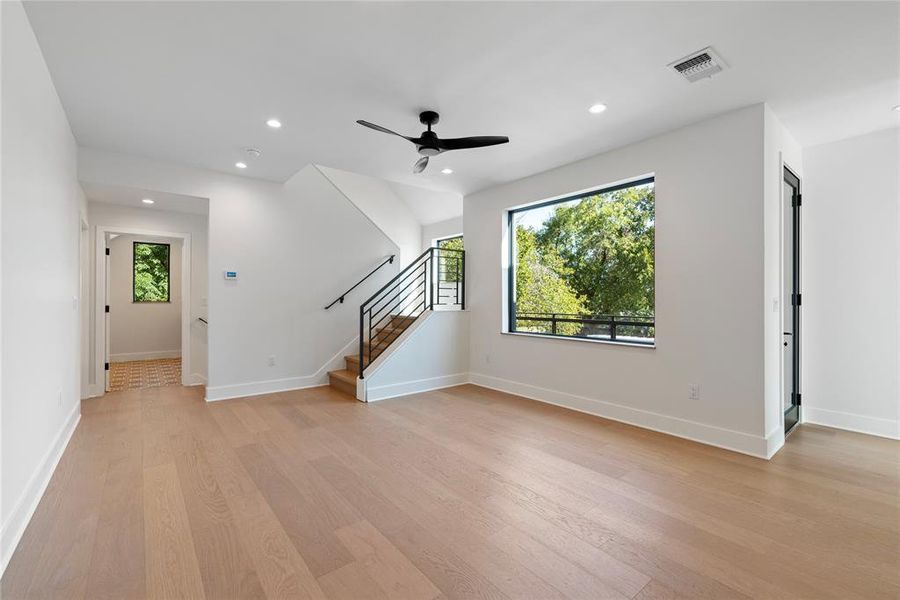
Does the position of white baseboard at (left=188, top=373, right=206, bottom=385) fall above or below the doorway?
below

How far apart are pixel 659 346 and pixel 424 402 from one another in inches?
100.0

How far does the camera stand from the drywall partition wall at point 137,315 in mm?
7590

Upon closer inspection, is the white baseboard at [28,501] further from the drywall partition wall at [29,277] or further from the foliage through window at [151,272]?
the foliage through window at [151,272]

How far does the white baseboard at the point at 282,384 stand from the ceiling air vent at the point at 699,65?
4.98 meters

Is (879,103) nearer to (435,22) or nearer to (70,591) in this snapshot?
(435,22)

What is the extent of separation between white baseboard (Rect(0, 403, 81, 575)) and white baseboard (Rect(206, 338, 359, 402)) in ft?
A: 5.08

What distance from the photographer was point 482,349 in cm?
549

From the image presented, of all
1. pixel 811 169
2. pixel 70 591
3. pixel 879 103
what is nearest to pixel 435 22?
pixel 70 591

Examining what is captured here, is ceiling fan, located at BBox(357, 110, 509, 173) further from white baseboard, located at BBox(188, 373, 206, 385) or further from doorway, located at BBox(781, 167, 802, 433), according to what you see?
white baseboard, located at BBox(188, 373, 206, 385)

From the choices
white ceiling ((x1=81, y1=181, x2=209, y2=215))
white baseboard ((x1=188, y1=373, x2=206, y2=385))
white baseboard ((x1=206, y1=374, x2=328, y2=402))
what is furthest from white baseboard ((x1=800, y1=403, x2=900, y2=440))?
white baseboard ((x1=188, y1=373, x2=206, y2=385))

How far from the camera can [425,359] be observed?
17.0ft

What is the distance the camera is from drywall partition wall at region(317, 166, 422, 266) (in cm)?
604

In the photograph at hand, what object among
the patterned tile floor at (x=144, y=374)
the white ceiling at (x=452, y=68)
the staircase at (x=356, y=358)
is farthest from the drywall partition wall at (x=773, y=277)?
the patterned tile floor at (x=144, y=374)

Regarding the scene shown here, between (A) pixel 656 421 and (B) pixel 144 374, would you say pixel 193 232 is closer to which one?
(B) pixel 144 374
